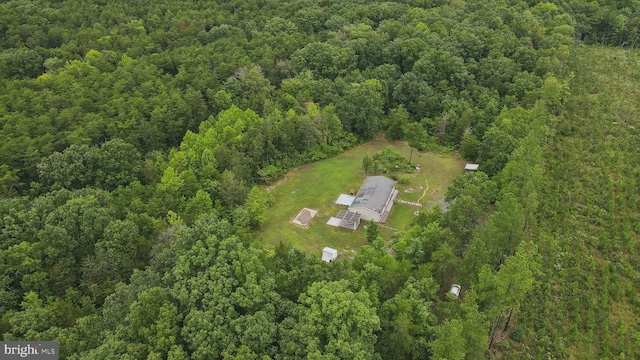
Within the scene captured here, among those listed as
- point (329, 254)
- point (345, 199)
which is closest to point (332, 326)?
point (329, 254)

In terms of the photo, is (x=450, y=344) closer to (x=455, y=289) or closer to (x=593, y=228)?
(x=455, y=289)

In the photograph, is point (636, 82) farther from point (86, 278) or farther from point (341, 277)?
point (86, 278)

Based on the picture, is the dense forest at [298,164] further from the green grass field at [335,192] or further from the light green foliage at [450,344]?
the green grass field at [335,192]

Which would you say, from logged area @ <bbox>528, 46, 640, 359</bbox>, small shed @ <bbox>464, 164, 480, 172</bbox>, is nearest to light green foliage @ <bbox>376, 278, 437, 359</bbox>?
logged area @ <bbox>528, 46, 640, 359</bbox>

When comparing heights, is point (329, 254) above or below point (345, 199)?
above

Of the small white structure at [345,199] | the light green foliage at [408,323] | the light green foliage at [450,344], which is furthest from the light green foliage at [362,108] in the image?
the light green foliage at [450,344]

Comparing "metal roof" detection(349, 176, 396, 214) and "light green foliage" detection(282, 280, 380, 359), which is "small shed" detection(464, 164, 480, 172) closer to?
"metal roof" detection(349, 176, 396, 214)
